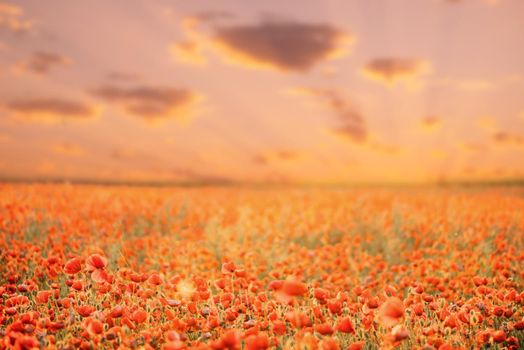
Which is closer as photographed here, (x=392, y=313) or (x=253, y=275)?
(x=392, y=313)

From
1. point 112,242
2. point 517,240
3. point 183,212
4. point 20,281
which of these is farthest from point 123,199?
point 517,240

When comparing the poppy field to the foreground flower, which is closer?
the foreground flower

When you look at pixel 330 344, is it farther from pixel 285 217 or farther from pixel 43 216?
pixel 43 216

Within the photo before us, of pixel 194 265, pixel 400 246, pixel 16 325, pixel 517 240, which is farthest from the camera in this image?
pixel 517 240

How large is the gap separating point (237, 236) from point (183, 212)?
2529 mm

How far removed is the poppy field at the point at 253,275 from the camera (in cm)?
383

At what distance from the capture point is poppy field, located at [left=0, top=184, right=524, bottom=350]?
3.83 meters

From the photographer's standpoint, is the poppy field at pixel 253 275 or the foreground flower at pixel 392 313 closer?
the foreground flower at pixel 392 313

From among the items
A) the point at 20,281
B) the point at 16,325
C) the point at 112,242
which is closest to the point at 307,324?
the point at 16,325

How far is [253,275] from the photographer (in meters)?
6.03

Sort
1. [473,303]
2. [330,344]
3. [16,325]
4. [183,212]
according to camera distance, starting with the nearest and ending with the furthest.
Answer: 1. [330,344]
2. [16,325]
3. [473,303]
4. [183,212]

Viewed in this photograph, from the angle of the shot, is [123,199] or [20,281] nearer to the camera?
[20,281]

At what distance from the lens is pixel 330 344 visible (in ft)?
10.6

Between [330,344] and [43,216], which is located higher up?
[43,216]
